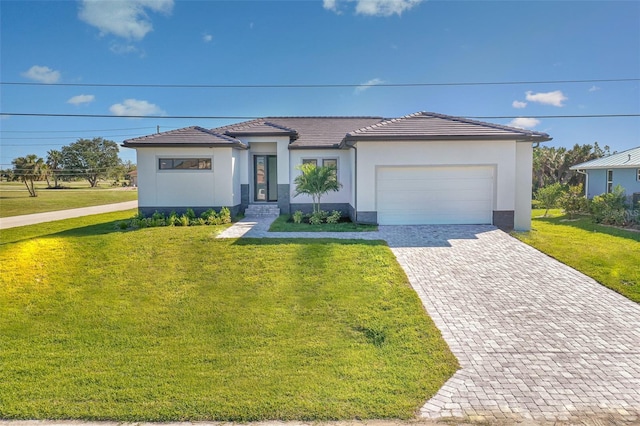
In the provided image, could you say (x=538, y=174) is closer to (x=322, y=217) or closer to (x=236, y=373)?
(x=322, y=217)

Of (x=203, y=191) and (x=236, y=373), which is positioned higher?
(x=203, y=191)

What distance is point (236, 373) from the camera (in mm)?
4414

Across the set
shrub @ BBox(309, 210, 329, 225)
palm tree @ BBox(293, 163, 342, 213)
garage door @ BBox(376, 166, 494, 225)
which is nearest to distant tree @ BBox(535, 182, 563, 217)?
garage door @ BBox(376, 166, 494, 225)

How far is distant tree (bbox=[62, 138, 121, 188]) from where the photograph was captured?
55406 mm

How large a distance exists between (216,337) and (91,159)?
69.2m

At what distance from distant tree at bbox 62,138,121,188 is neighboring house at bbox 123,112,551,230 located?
158 ft

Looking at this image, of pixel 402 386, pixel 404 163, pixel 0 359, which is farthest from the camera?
pixel 404 163

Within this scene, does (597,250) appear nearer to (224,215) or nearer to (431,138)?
(431,138)

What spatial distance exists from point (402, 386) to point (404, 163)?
31.9 feet

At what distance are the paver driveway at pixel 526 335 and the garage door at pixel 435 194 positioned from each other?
3.30 meters

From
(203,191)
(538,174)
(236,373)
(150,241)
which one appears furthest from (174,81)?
(538,174)

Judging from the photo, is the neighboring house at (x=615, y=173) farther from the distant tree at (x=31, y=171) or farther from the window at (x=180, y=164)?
the distant tree at (x=31, y=171)

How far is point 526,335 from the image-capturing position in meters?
5.38

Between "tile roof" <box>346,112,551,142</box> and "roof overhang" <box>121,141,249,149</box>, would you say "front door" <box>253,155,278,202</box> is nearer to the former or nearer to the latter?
"roof overhang" <box>121,141,249,149</box>
